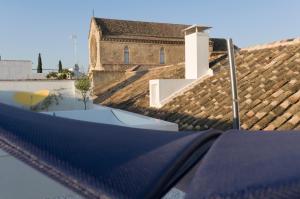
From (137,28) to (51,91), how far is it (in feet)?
110

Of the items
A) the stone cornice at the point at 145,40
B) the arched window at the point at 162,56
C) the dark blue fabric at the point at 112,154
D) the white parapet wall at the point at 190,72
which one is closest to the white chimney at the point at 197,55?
the white parapet wall at the point at 190,72

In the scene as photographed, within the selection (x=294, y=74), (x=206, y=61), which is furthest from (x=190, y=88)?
(x=294, y=74)

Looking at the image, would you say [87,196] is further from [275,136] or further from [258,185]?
[275,136]

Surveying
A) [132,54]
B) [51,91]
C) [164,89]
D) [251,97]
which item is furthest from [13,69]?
[132,54]

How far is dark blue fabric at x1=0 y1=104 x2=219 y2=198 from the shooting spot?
1.48 metres

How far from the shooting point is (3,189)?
659cm

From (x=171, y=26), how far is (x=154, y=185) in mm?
50313

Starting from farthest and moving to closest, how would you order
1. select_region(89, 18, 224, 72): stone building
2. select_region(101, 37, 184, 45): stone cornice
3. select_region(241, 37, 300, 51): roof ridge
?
select_region(89, 18, 224, 72): stone building
select_region(101, 37, 184, 45): stone cornice
select_region(241, 37, 300, 51): roof ridge

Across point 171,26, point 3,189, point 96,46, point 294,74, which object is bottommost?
point 3,189

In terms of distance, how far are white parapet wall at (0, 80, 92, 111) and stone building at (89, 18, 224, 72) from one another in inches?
1153

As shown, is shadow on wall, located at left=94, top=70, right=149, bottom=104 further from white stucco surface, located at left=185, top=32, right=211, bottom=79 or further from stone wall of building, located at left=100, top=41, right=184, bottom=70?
stone wall of building, located at left=100, top=41, right=184, bottom=70

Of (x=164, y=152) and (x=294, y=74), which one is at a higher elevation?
(x=294, y=74)

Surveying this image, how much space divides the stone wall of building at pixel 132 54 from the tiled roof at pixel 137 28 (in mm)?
1644

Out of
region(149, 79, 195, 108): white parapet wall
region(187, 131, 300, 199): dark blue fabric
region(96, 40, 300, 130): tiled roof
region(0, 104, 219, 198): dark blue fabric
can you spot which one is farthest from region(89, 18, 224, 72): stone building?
region(187, 131, 300, 199): dark blue fabric
